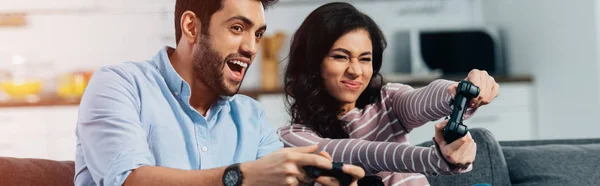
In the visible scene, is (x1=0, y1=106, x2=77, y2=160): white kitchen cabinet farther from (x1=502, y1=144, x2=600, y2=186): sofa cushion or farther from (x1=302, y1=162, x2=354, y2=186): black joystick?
(x1=302, y1=162, x2=354, y2=186): black joystick

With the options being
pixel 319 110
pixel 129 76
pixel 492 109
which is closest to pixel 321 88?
pixel 319 110

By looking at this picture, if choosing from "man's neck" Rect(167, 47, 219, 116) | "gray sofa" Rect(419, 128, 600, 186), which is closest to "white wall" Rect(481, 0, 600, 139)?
"gray sofa" Rect(419, 128, 600, 186)

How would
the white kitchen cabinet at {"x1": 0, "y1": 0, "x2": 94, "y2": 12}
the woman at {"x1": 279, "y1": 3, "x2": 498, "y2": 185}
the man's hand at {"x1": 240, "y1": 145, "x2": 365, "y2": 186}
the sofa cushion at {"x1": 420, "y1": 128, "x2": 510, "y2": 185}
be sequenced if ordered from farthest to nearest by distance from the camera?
the white kitchen cabinet at {"x1": 0, "y1": 0, "x2": 94, "y2": 12}, the sofa cushion at {"x1": 420, "y1": 128, "x2": 510, "y2": 185}, the woman at {"x1": 279, "y1": 3, "x2": 498, "y2": 185}, the man's hand at {"x1": 240, "y1": 145, "x2": 365, "y2": 186}

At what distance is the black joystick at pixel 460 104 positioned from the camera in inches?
53.1

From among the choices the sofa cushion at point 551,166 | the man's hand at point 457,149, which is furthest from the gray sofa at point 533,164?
the man's hand at point 457,149

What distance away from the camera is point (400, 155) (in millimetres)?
1514

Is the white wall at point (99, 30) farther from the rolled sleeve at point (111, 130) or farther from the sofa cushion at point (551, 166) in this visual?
the rolled sleeve at point (111, 130)

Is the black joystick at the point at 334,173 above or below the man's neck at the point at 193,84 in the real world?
below

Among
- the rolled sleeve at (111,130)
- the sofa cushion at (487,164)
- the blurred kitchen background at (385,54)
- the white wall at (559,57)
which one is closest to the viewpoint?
the rolled sleeve at (111,130)

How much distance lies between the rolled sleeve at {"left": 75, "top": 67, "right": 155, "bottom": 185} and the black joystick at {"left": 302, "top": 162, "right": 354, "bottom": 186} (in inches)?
11.8

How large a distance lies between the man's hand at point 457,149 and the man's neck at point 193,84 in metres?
0.40

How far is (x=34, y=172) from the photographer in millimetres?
1515

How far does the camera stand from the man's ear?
1457 mm

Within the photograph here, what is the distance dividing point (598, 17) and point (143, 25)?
7.64 ft
